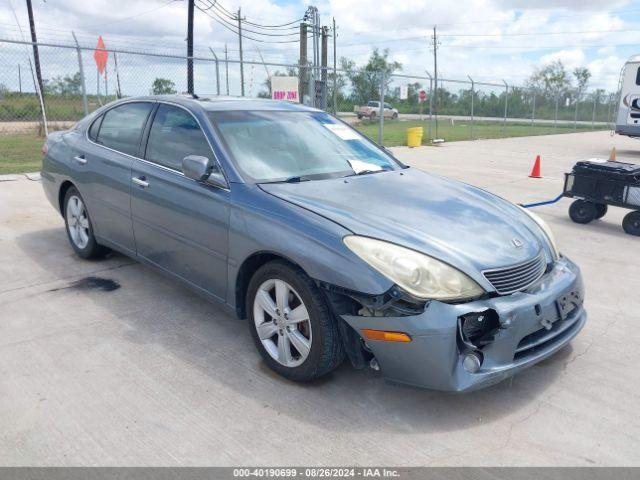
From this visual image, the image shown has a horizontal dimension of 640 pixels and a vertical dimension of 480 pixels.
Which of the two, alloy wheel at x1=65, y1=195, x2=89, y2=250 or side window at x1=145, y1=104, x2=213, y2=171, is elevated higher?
side window at x1=145, y1=104, x2=213, y2=171

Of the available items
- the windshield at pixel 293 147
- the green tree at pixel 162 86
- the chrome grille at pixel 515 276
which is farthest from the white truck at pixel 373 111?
the chrome grille at pixel 515 276

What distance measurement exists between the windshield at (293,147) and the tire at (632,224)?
399 cm

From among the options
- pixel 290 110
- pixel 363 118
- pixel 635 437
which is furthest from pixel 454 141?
pixel 635 437

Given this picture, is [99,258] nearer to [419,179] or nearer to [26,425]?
[26,425]

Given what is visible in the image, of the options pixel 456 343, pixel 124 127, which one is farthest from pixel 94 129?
pixel 456 343

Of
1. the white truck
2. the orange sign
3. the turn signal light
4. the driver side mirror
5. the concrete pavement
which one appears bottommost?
the concrete pavement

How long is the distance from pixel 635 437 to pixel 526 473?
0.70 m

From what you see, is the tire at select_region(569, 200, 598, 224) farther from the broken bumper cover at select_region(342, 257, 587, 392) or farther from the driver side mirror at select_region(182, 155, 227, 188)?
the driver side mirror at select_region(182, 155, 227, 188)

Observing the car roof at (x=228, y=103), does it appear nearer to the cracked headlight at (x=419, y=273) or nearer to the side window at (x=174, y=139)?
the side window at (x=174, y=139)

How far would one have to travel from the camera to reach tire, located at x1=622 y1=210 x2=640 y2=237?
6.74 metres

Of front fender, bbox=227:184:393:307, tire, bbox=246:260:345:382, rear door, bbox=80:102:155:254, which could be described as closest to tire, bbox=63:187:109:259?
rear door, bbox=80:102:155:254

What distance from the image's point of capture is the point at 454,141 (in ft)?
68.5

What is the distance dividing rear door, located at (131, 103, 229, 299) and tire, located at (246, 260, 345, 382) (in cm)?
36

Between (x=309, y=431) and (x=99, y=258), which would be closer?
(x=309, y=431)
